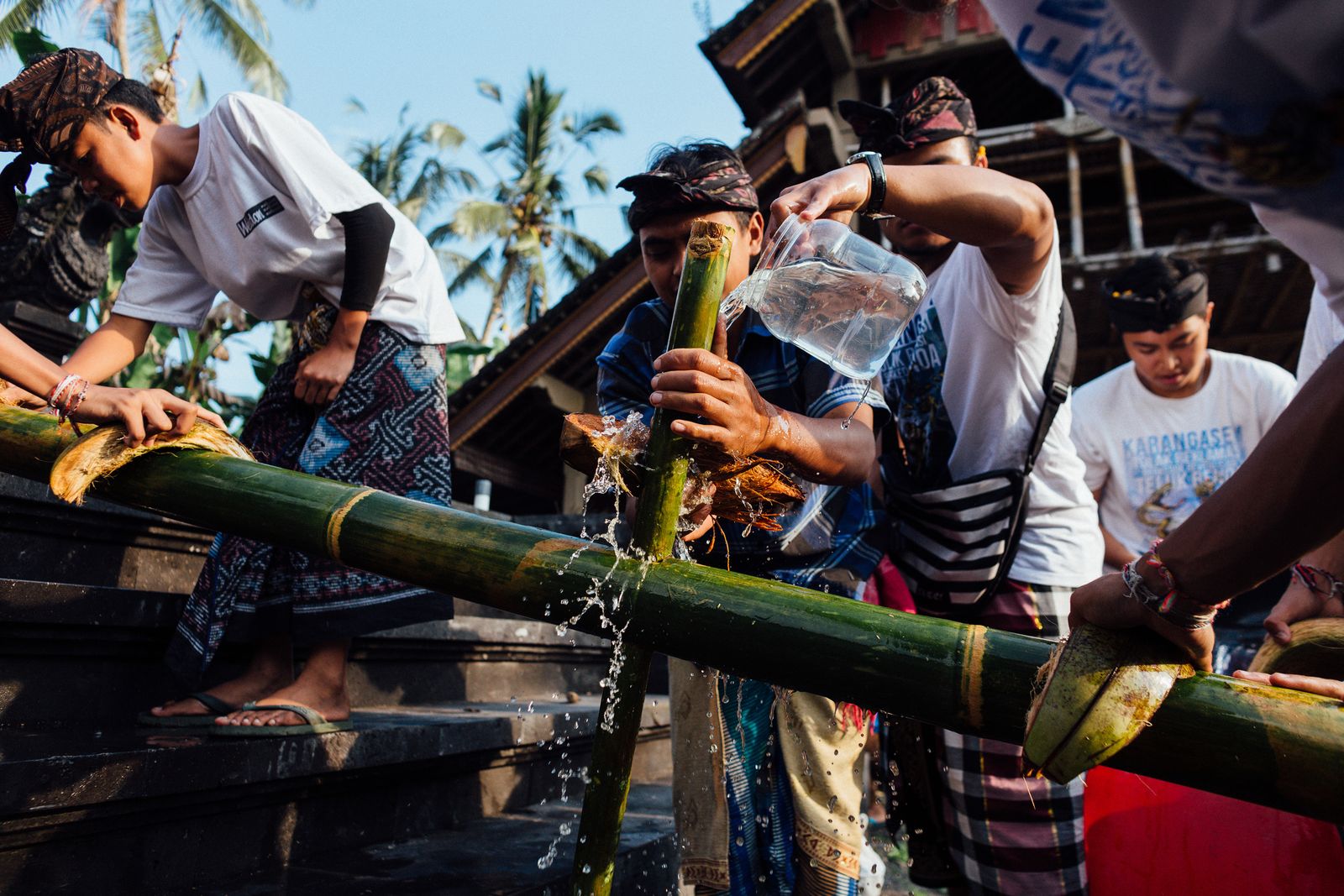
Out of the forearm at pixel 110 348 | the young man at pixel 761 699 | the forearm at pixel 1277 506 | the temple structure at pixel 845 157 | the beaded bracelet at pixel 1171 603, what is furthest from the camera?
the temple structure at pixel 845 157

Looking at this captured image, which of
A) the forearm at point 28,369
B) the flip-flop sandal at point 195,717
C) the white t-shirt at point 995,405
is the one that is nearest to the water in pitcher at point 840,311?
the white t-shirt at point 995,405

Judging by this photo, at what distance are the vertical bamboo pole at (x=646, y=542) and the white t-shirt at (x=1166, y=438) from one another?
269cm

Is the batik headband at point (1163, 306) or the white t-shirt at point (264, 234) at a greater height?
the batik headband at point (1163, 306)

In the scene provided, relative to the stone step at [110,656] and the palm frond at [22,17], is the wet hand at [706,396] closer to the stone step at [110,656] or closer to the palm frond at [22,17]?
the stone step at [110,656]

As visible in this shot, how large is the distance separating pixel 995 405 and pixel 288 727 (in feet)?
6.41

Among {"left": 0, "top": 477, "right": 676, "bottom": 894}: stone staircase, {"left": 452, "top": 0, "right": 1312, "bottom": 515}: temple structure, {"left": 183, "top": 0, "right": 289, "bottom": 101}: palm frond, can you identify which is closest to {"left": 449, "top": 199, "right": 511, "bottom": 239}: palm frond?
{"left": 183, "top": 0, "right": 289, "bottom": 101}: palm frond

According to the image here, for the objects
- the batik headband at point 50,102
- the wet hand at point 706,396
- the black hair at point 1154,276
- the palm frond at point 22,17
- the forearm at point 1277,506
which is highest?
the palm frond at point 22,17

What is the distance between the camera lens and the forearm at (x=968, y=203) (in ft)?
5.26

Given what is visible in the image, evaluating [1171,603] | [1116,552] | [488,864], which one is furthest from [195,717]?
[1116,552]

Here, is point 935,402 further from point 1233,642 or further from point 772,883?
point 1233,642

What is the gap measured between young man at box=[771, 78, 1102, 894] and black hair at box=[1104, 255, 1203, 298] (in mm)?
1307

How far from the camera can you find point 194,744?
2062 mm

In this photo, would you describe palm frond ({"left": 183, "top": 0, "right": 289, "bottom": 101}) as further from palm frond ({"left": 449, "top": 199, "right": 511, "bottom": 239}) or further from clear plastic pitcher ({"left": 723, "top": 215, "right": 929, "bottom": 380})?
clear plastic pitcher ({"left": 723, "top": 215, "right": 929, "bottom": 380})

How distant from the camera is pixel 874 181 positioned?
5.09ft
